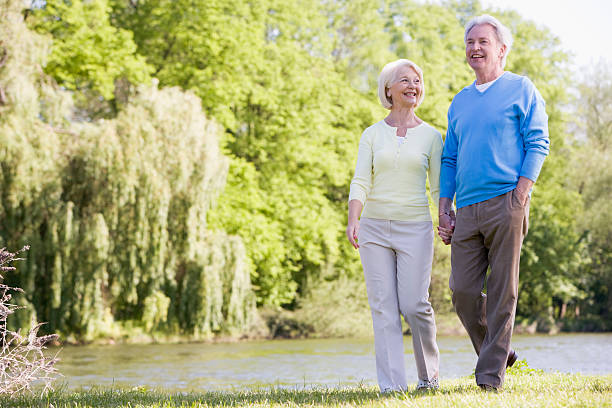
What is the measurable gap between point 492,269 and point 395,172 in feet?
2.90

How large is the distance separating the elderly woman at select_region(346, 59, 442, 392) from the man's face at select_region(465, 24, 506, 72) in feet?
1.45

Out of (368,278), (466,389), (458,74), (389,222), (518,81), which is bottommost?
(466,389)

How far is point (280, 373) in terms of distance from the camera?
13.3 metres

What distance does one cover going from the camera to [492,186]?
4.79 metres

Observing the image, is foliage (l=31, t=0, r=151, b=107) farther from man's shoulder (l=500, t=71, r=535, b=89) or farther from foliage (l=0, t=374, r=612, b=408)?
man's shoulder (l=500, t=71, r=535, b=89)

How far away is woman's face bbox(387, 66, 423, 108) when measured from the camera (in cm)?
525

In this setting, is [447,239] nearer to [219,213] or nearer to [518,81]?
[518,81]

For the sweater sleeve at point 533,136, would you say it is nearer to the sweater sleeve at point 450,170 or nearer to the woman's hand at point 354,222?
the sweater sleeve at point 450,170

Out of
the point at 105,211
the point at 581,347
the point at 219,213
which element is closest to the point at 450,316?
the point at 581,347

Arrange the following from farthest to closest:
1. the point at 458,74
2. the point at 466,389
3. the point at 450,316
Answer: the point at 458,74, the point at 450,316, the point at 466,389

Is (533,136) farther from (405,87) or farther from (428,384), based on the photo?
(428,384)

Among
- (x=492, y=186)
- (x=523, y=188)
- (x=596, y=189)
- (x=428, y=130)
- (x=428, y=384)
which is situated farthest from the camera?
(x=596, y=189)

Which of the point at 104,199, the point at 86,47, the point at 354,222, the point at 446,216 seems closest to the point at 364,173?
the point at 354,222

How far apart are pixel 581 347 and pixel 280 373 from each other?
9573mm
